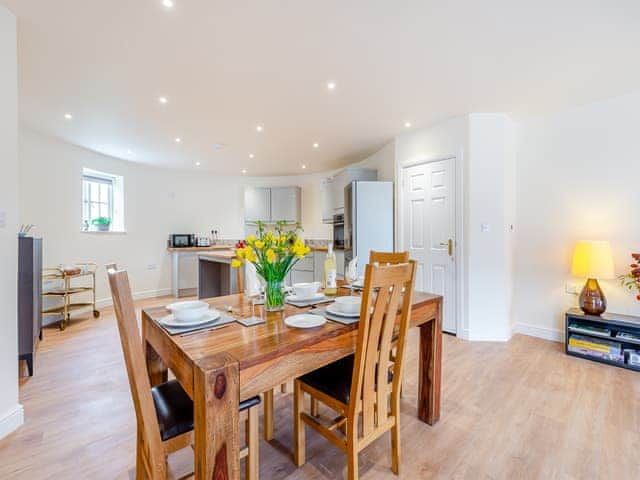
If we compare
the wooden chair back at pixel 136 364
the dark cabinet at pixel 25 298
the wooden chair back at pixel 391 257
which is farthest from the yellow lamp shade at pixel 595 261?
the dark cabinet at pixel 25 298

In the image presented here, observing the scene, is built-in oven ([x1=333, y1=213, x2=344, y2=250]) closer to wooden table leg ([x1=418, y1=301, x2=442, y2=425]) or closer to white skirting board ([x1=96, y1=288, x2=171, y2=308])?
wooden table leg ([x1=418, y1=301, x2=442, y2=425])

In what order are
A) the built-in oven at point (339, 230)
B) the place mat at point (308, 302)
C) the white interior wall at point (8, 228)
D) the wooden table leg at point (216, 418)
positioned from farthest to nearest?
the built-in oven at point (339, 230), the white interior wall at point (8, 228), the place mat at point (308, 302), the wooden table leg at point (216, 418)

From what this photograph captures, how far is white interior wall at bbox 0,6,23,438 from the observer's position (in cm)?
180

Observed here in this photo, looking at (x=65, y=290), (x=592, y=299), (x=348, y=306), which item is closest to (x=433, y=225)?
(x=592, y=299)

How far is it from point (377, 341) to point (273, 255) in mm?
619

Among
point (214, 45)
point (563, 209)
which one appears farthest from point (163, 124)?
point (563, 209)

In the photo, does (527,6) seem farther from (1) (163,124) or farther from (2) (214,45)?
(1) (163,124)

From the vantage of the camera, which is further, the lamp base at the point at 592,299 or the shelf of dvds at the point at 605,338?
the lamp base at the point at 592,299

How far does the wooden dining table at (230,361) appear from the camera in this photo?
0.92 meters

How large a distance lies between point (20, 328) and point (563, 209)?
515 centimetres

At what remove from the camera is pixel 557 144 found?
326 cm

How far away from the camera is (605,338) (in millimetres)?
2734

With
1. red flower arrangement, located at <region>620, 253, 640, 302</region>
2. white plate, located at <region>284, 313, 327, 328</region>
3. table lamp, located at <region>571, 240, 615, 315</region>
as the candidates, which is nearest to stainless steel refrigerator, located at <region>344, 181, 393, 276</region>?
table lamp, located at <region>571, 240, 615, 315</region>

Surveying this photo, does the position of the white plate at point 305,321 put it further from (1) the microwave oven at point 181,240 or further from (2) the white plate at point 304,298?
(1) the microwave oven at point 181,240
